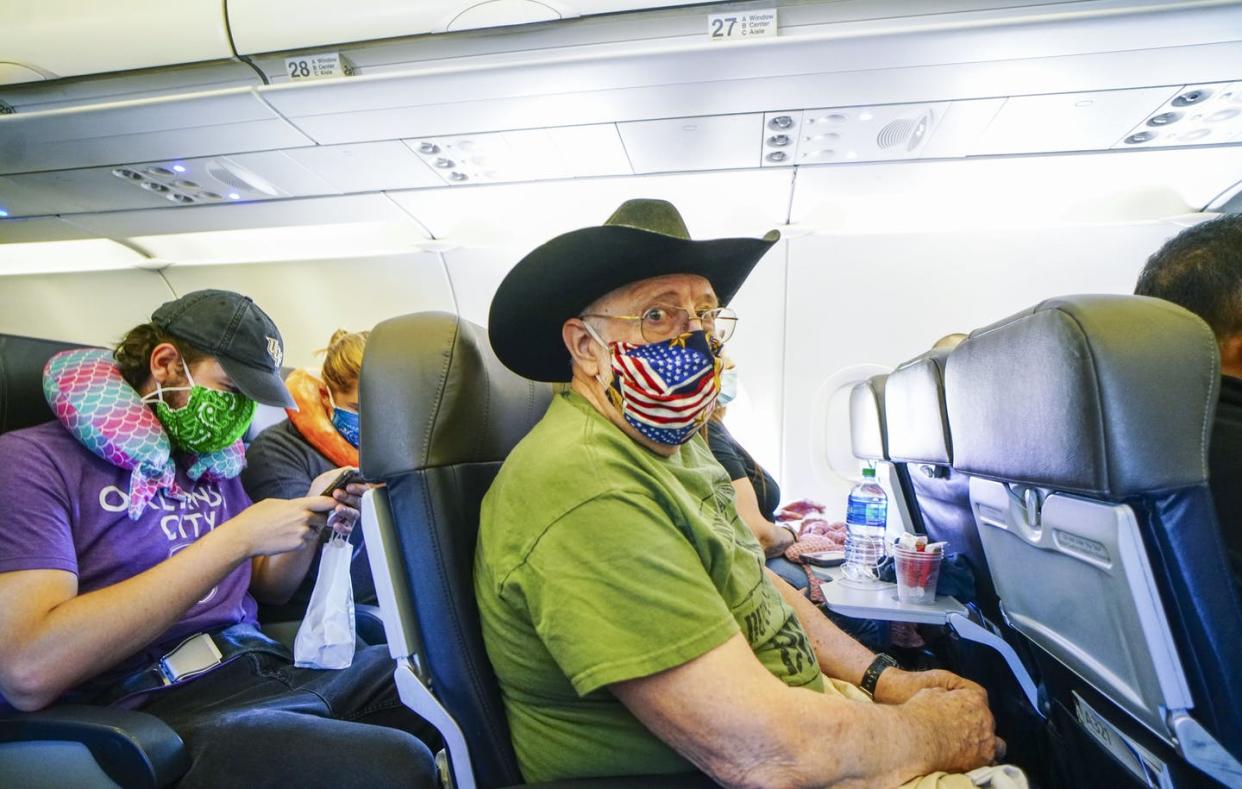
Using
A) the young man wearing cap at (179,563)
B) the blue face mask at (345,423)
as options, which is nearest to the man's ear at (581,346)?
the young man wearing cap at (179,563)

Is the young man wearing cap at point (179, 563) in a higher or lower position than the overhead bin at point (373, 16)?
lower

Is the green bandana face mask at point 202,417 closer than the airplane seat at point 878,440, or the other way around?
the green bandana face mask at point 202,417

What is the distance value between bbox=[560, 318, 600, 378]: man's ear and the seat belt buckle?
1.40 meters

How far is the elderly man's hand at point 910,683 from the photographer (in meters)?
1.64

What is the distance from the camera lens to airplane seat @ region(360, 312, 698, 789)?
4.35 ft

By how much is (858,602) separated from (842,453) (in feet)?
9.51

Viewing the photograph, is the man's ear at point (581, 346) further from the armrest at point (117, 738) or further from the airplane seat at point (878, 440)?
the airplane seat at point (878, 440)

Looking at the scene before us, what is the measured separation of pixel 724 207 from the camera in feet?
14.4

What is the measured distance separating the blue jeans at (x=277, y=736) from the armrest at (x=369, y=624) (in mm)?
527

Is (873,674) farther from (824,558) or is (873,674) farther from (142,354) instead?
(142,354)

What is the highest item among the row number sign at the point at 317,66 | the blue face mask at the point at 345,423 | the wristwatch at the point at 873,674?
the row number sign at the point at 317,66

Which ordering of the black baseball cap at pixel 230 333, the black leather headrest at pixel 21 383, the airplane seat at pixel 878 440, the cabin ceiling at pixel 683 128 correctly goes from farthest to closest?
the airplane seat at pixel 878 440 → the cabin ceiling at pixel 683 128 → the black baseball cap at pixel 230 333 → the black leather headrest at pixel 21 383

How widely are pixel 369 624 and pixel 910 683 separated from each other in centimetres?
194

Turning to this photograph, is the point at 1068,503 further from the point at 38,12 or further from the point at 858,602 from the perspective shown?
the point at 38,12
